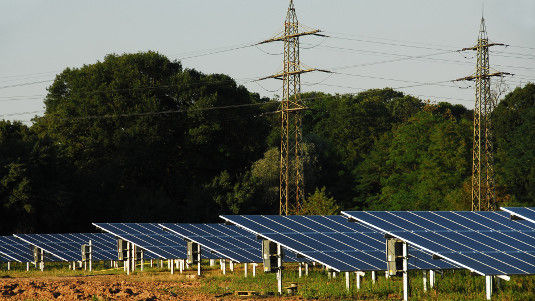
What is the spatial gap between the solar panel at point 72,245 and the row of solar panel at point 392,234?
27.1ft

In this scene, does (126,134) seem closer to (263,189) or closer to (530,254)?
(263,189)

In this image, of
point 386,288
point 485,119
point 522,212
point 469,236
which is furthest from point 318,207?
point 522,212

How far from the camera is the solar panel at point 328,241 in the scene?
3127cm

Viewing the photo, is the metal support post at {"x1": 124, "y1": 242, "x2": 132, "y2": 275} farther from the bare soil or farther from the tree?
the tree

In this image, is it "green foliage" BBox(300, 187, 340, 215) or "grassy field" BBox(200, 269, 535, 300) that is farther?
"green foliage" BBox(300, 187, 340, 215)

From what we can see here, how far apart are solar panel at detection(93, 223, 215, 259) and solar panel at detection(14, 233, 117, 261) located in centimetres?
292

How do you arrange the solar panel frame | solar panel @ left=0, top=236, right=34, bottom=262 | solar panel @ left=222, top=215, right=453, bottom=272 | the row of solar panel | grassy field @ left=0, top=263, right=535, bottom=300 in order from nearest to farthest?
the row of solar panel → grassy field @ left=0, top=263, right=535, bottom=300 → solar panel @ left=222, top=215, right=453, bottom=272 → the solar panel frame → solar panel @ left=0, top=236, right=34, bottom=262

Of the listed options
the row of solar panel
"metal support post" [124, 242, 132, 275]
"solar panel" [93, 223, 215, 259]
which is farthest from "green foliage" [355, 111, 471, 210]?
the row of solar panel

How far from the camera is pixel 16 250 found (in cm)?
5653

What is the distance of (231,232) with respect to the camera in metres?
47.8

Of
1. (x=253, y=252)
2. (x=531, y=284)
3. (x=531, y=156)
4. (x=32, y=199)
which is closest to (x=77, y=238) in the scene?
(x=32, y=199)

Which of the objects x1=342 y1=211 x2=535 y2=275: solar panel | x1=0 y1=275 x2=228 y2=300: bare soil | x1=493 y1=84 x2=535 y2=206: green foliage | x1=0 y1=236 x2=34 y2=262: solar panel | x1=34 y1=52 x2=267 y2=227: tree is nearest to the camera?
x1=342 y1=211 x2=535 y2=275: solar panel

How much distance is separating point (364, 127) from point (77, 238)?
59990 millimetres

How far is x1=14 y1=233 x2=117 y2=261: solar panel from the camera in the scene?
53.8 m
